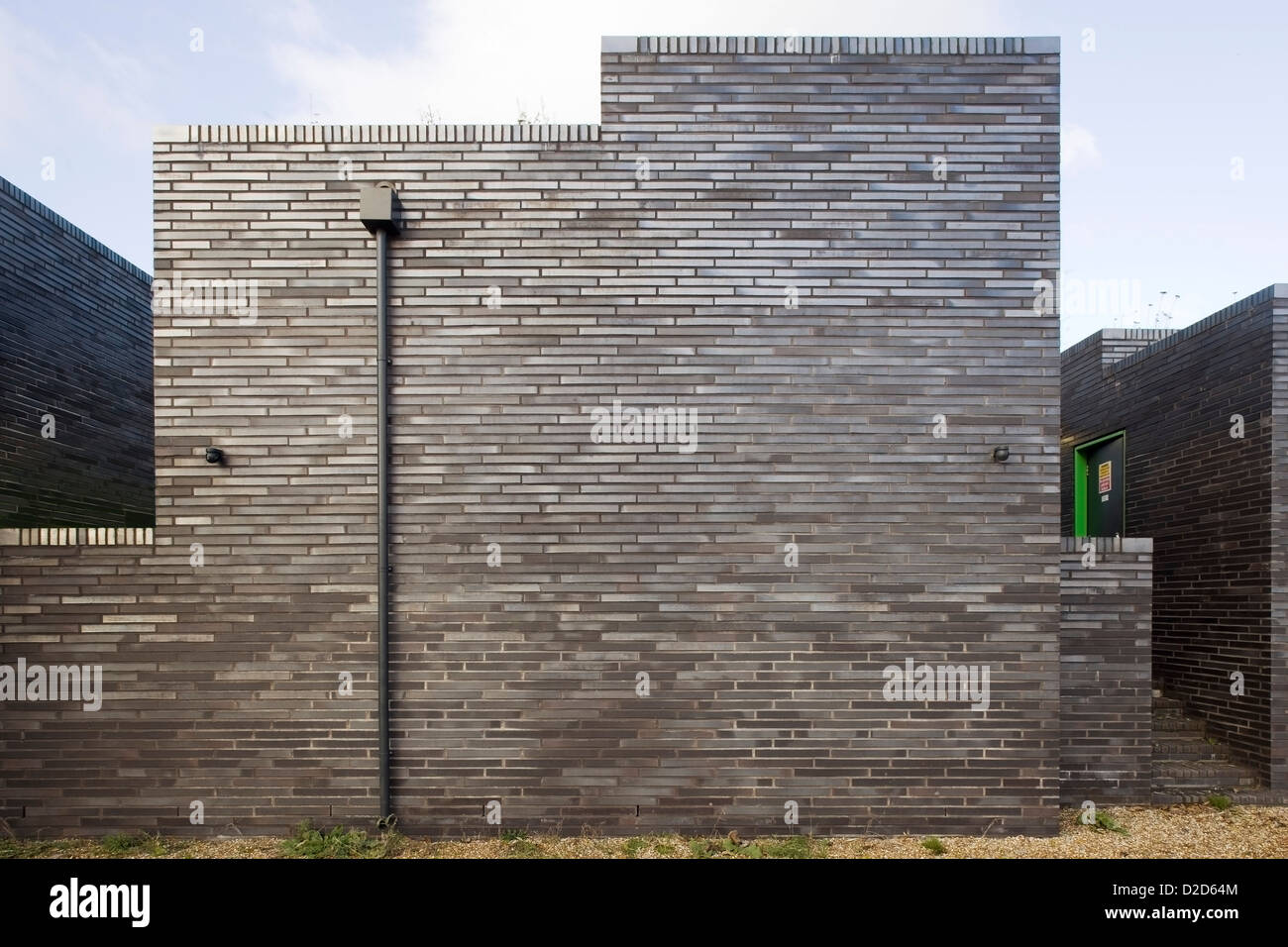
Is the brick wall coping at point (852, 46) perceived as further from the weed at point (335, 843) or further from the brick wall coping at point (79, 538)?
the weed at point (335, 843)

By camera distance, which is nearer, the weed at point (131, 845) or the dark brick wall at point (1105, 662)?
the weed at point (131, 845)

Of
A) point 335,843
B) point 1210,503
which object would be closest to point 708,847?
point 335,843

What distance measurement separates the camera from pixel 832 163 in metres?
5.26

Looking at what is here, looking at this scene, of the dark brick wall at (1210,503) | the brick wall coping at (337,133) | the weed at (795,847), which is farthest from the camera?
the dark brick wall at (1210,503)

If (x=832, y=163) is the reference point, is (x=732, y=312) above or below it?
below

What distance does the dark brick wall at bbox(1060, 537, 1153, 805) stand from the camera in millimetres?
5805

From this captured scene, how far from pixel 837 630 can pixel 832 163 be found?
3.37 m

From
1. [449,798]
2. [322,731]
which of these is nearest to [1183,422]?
[449,798]

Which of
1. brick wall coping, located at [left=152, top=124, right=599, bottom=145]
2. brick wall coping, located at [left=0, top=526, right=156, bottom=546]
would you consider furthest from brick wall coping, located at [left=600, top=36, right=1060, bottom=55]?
brick wall coping, located at [left=0, top=526, right=156, bottom=546]

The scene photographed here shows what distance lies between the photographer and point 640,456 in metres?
5.16

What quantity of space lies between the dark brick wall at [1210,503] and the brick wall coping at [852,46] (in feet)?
11.0

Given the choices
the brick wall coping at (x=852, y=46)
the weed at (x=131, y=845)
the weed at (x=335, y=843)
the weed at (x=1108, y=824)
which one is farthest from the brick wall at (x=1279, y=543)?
the weed at (x=131, y=845)

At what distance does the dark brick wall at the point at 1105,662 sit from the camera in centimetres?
580
